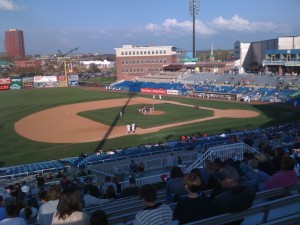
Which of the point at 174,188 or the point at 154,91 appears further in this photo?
the point at 154,91

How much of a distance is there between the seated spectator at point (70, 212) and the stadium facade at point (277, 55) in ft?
175

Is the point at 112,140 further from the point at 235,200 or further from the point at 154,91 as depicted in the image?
the point at 154,91

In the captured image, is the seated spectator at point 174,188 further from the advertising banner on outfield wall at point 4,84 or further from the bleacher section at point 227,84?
the advertising banner on outfield wall at point 4,84

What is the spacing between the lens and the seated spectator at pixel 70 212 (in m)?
3.77

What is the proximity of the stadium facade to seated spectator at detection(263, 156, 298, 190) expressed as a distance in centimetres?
5074

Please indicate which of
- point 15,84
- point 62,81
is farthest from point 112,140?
point 15,84

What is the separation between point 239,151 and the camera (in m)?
13.1

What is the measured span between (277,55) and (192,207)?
5757 centimetres

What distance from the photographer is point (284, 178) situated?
17.3 ft

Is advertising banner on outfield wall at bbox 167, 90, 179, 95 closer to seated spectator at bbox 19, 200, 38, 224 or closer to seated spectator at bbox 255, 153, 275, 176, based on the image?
seated spectator at bbox 255, 153, 275, 176

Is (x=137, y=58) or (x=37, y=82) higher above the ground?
(x=137, y=58)

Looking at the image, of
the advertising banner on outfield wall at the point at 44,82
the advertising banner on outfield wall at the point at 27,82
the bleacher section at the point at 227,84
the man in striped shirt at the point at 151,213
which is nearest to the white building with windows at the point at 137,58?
the bleacher section at the point at 227,84

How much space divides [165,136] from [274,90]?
81.3 ft

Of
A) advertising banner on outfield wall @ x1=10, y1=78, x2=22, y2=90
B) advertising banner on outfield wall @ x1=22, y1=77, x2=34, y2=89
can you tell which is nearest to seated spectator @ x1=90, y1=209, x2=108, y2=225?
advertising banner on outfield wall @ x1=10, y1=78, x2=22, y2=90
